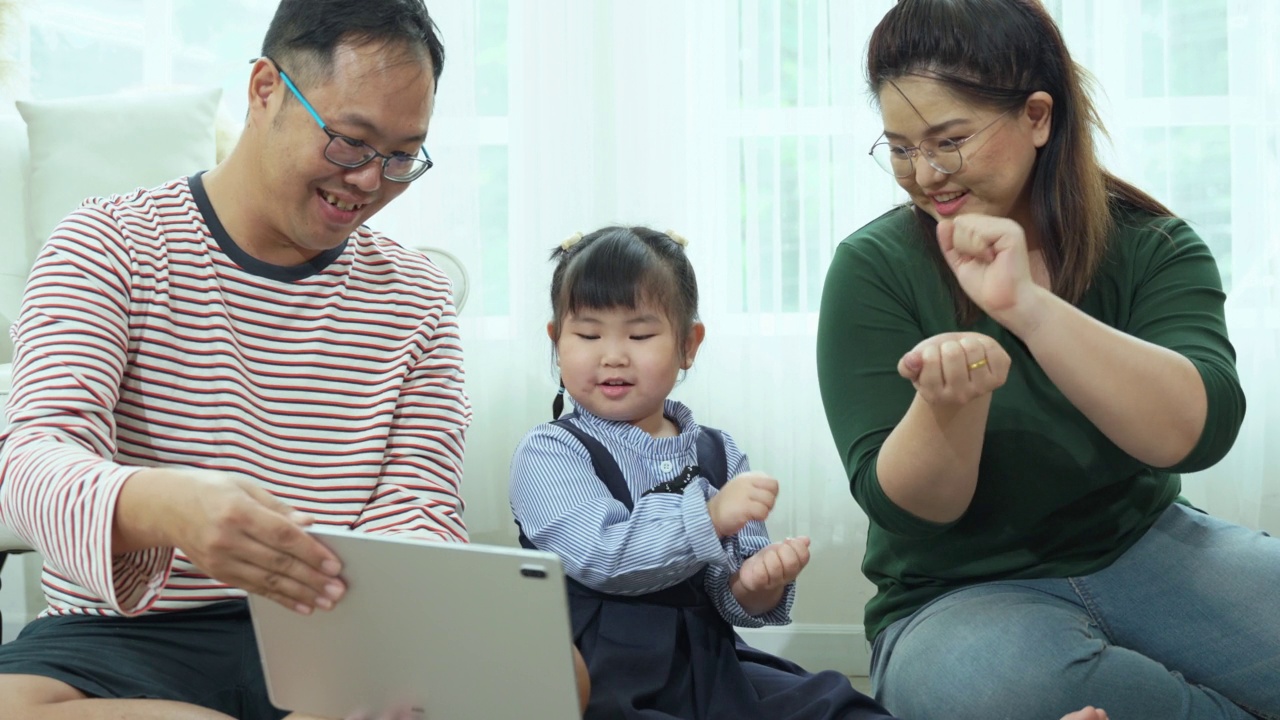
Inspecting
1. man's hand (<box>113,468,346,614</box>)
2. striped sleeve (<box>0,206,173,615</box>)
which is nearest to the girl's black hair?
striped sleeve (<box>0,206,173,615</box>)

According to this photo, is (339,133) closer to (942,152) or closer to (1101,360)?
(942,152)

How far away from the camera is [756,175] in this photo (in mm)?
2496

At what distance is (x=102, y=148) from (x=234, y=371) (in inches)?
45.4

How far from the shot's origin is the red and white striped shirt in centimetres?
108

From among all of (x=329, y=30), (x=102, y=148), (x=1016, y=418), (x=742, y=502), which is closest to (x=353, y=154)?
(x=329, y=30)

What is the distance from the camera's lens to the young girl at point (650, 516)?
4.64ft

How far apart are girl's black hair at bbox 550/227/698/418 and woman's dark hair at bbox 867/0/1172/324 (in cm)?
35

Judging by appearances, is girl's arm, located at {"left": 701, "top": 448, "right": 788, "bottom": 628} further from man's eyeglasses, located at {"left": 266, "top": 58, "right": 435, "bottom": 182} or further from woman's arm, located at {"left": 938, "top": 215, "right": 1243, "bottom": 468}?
man's eyeglasses, located at {"left": 266, "top": 58, "right": 435, "bottom": 182}

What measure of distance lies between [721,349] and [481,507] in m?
0.61

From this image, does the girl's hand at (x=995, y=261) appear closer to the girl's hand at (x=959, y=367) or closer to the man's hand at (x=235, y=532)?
the girl's hand at (x=959, y=367)

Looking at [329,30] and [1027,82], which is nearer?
[329,30]

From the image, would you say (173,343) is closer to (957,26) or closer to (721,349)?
(957,26)

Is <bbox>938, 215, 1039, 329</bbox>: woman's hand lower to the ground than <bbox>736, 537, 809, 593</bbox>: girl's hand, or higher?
higher

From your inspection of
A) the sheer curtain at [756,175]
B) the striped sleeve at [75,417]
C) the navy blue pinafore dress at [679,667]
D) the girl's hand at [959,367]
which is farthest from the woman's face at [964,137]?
the sheer curtain at [756,175]
